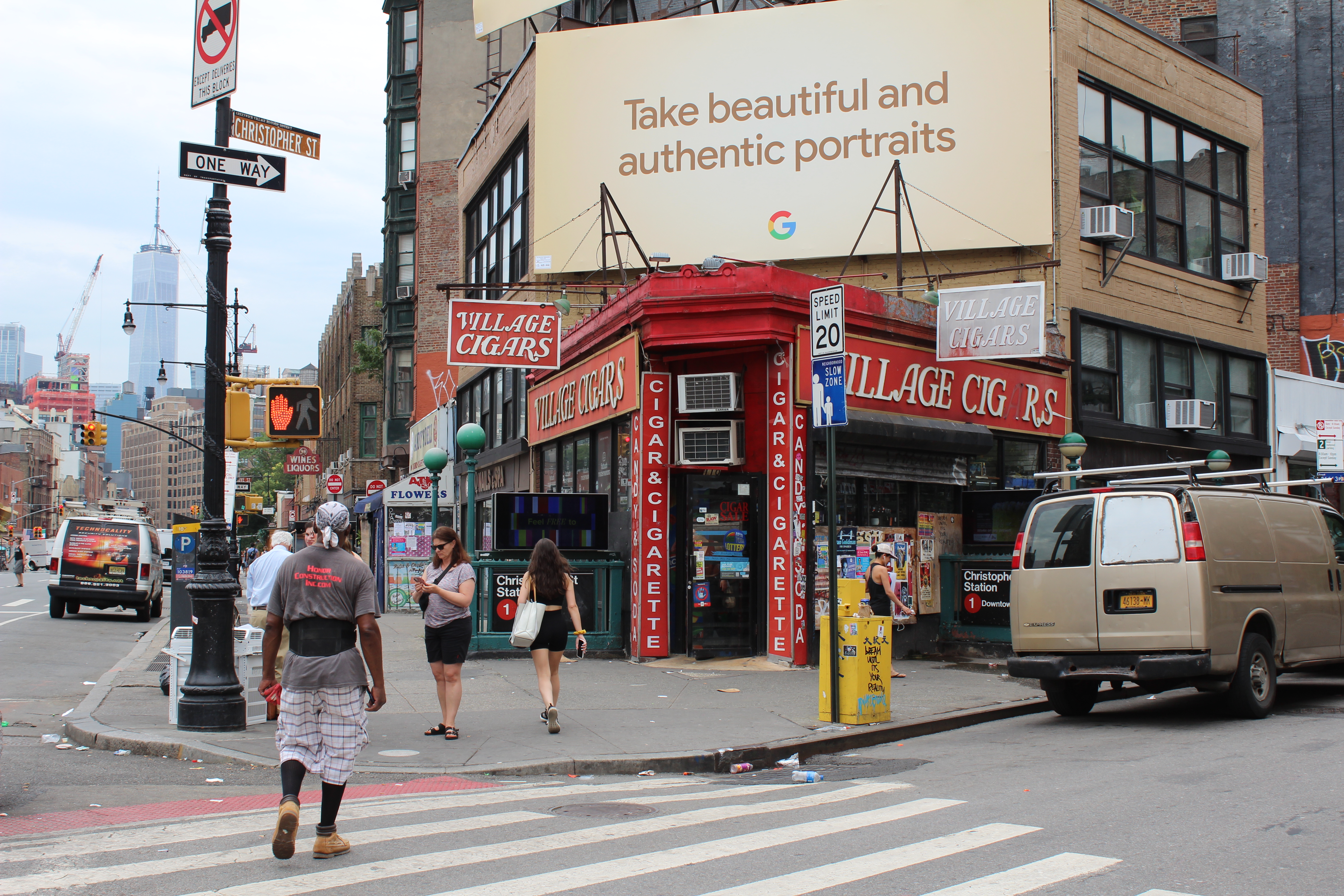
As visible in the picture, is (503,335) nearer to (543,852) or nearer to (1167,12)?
(543,852)

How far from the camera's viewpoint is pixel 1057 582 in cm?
1108

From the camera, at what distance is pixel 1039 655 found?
36.7 feet

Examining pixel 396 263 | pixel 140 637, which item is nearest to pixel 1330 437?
pixel 140 637

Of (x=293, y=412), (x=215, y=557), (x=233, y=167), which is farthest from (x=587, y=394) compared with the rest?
(x=215, y=557)

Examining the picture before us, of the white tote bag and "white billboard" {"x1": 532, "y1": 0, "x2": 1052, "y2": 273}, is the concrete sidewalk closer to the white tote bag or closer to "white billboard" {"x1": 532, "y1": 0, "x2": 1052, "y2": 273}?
the white tote bag

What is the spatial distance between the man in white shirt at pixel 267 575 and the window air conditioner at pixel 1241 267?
59.8ft

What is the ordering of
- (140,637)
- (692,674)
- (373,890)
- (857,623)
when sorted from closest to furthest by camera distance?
(373,890)
(857,623)
(692,674)
(140,637)

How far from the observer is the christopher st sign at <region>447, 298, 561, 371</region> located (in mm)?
17047

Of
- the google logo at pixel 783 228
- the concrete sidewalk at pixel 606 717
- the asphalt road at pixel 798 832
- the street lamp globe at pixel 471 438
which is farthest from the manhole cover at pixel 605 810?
the google logo at pixel 783 228

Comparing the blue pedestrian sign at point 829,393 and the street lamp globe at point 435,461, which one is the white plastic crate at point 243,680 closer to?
the blue pedestrian sign at point 829,393

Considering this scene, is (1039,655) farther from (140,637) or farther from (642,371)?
(140,637)

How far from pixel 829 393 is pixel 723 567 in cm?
497

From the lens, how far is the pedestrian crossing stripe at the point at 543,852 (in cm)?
546

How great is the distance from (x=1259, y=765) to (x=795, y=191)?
12119mm
